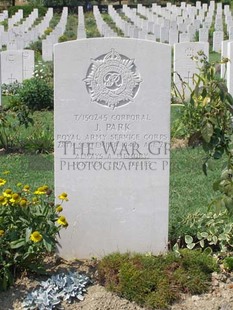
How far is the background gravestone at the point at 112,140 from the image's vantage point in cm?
473

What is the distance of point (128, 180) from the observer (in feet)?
15.9

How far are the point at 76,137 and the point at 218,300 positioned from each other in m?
1.42

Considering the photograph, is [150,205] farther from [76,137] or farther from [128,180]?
[76,137]

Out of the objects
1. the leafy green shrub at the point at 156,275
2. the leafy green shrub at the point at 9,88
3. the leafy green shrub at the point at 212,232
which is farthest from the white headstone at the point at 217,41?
the leafy green shrub at the point at 156,275

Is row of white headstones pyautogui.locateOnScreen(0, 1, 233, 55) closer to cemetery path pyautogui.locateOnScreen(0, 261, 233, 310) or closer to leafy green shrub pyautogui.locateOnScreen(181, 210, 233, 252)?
leafy green shrub pyautogui.locateOnScreen(181, 210, 233, 252)

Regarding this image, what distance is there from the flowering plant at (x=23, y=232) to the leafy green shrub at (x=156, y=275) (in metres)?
0.43

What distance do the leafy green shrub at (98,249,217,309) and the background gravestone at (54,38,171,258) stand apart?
0.28 meters

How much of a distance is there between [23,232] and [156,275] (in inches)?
34.8

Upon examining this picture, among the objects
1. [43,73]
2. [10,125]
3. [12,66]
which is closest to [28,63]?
[12,66]

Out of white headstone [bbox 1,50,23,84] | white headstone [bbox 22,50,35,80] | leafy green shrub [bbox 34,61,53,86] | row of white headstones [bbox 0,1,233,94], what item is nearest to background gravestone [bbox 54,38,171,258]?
row of white headstones [bbox 0,1,233,94]

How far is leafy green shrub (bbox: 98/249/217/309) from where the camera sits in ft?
14.5

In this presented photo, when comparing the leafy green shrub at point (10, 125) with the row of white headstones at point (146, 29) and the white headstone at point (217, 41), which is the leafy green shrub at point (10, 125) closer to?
the row of white headstones at point (146, 29)

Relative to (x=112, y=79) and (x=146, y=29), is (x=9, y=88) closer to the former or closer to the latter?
(x=112, y=79)

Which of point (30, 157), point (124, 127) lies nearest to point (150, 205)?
point (124, 127)
